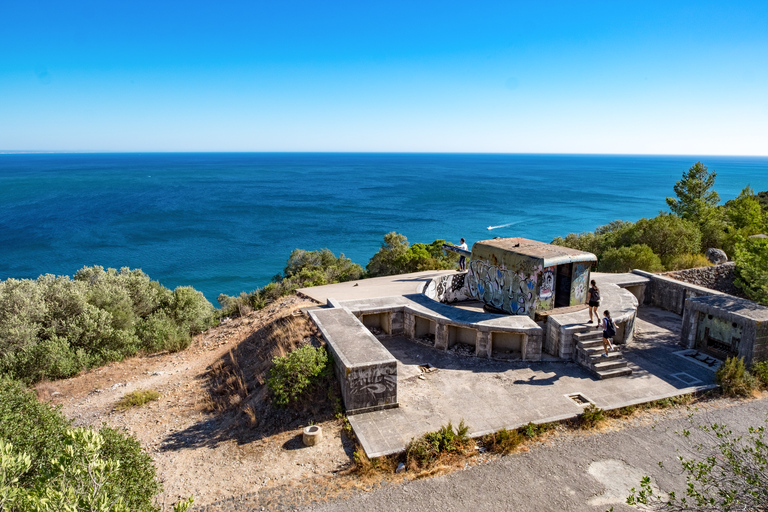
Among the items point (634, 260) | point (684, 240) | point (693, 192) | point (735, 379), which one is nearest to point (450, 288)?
point (735, 379)

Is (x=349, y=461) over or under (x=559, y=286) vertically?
under

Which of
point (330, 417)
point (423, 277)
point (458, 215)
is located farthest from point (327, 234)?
point (330, 417)

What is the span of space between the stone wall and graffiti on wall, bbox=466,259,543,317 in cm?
951

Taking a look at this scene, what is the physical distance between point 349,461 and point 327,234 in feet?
203

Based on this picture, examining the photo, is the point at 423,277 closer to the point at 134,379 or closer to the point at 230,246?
the point at 134,379

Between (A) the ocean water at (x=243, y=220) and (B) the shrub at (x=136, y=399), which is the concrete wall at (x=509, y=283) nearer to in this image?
(B) the shrub at (x=136, y=399)

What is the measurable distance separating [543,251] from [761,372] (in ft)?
21.8

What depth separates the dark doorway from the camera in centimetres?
1565

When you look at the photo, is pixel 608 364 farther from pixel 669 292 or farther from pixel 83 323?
pixel 83 323

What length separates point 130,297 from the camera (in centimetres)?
2048

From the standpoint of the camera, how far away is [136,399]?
43.0 ft

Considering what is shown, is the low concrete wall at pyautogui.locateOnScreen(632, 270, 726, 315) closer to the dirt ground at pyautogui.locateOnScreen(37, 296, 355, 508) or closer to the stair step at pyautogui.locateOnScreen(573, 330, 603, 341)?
the stair step at pyautogui.locateOnScreen(573, 330, 603, 341)

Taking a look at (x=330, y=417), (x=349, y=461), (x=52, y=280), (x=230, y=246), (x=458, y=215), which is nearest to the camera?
(x=349, y=461)

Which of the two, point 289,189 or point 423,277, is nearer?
point 423,277
